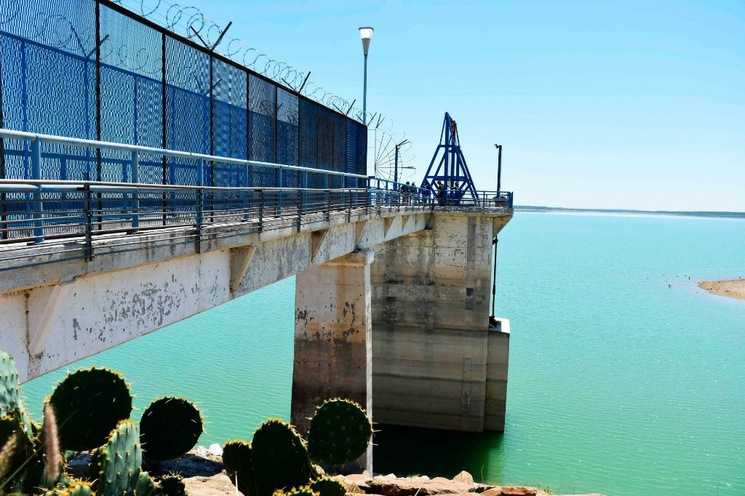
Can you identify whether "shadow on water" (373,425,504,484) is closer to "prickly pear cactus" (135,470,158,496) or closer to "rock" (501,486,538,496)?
"rock" (501,486,538,496)

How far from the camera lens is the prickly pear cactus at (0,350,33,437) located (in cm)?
A: 383

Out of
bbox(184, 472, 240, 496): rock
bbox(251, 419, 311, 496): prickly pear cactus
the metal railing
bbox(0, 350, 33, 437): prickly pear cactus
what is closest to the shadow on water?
the metal railing

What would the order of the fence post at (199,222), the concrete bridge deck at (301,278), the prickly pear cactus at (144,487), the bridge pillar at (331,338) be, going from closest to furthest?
the prickly pear cactus at (144,487)
the concrete bridge deck at (301,278)
the fence post at (199,222)
the bridge pillar at (331,338)

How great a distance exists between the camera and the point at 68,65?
851 centimetres

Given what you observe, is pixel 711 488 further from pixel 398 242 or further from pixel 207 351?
pixel 207 351

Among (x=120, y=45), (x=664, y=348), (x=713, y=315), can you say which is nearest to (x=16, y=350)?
(x=120, y=45)

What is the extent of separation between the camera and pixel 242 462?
5875 mm

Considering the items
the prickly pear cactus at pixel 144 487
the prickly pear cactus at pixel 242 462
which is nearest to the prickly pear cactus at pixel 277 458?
the prickly pear cactus at pixel 242 462

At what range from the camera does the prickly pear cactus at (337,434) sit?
7219mm

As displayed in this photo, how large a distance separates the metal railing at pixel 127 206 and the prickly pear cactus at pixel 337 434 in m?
2.38

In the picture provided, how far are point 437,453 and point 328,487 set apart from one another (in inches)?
650

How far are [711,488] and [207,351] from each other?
18.9m

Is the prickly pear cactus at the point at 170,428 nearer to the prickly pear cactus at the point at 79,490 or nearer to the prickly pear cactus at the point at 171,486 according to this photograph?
the prickly pear cactus at the point at 171,486

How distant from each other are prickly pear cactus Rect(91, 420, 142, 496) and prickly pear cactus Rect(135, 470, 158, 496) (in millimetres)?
44
